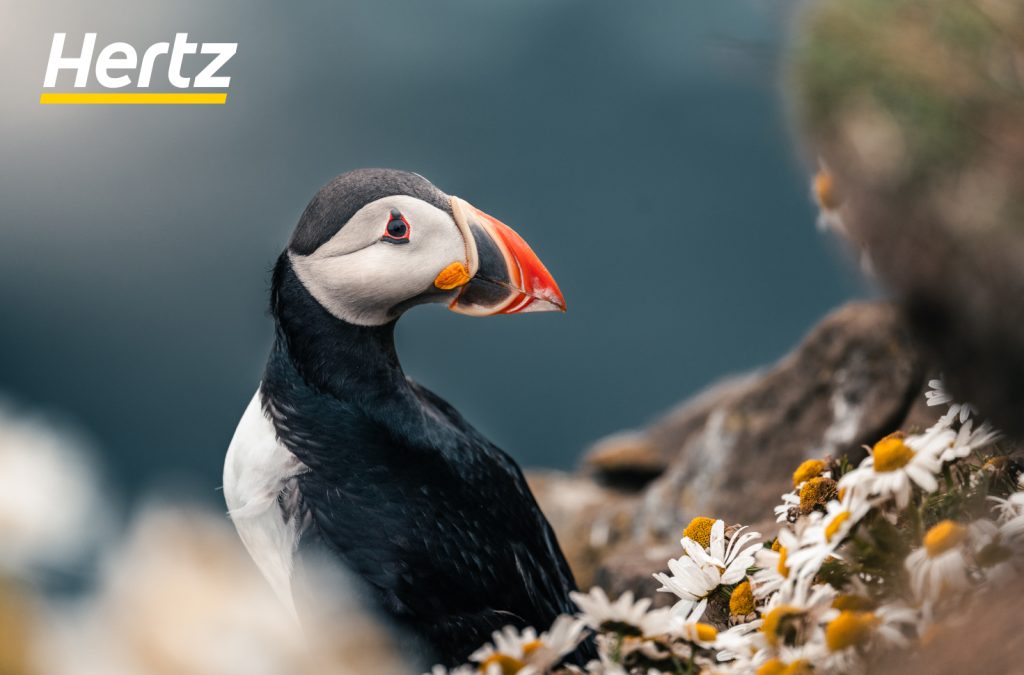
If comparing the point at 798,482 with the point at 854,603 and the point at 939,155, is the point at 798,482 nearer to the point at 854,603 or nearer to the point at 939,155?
the point at 854,603

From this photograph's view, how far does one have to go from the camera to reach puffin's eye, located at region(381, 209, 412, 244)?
323cm

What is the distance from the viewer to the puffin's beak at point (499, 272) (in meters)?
3.31

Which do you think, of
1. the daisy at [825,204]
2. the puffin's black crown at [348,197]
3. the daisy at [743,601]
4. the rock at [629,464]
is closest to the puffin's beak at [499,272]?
the puffin's black crown at [348,197]

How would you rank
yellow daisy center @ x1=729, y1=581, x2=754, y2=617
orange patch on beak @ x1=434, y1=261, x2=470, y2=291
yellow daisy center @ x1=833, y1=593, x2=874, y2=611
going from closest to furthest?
yellow daisy center @ x1=833, y1=593, x2=874, y2=611 < yellow daisy center @ x1=729, y1=581, x2=754, y2=617 < orange patch on beak @ x1=434, y1=261, x2=470, y2=291

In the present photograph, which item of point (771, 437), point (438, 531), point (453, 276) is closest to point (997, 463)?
point (438, 531)

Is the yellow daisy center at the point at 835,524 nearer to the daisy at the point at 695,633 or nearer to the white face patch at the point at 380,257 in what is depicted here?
the daisy at the point at 695,633

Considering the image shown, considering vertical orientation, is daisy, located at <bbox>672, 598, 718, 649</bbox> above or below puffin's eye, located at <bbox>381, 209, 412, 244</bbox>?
below

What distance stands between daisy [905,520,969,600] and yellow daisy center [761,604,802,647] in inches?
7.8

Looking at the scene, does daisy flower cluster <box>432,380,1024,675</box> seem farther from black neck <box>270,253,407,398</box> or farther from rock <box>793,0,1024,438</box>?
black neck <box>270,253,407,398</box>

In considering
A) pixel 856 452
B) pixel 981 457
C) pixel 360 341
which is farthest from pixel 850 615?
pixel 856 452

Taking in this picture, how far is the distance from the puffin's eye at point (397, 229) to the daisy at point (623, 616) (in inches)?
65.7

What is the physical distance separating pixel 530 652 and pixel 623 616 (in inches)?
6.6

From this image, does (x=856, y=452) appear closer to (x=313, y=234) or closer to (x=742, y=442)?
(x=742, y=442)

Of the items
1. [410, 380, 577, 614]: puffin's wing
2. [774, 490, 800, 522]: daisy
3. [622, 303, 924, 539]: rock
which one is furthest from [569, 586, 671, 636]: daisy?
[622, 303, 924, 539]: rock
